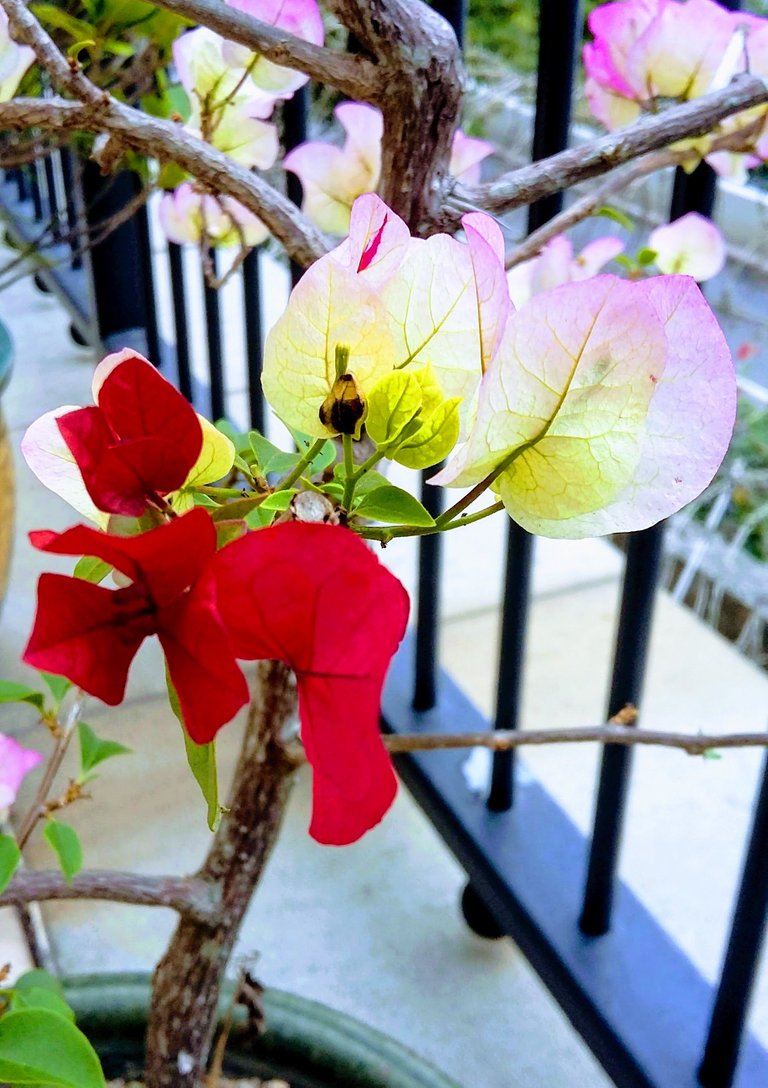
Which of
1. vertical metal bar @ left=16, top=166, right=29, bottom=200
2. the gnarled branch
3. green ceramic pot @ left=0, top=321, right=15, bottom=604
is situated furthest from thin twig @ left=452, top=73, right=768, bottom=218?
vertical metal bar @ left=16, top=166, right=29, bottom=200

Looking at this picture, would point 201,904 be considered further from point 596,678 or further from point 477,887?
point 596,678

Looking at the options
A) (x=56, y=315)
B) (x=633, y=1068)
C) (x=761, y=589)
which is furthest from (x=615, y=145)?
(x=56, y=315)

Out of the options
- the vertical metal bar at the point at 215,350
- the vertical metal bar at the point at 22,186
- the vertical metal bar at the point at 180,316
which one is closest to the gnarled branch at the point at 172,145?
the vertical metal bar at the point at 215,350

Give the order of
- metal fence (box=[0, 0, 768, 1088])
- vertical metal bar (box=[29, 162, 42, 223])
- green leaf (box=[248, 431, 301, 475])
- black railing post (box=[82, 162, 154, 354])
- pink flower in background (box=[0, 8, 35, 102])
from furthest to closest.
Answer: vertical metal bar (box=[29, 162, 42, 223])
black railing post (box=[82, 162, 154, 354])
metal fence (box=[0, 0, 768, 1088])
pink flower in background (box=[0, 8, 35, 102])
green leaf (box=[248, 431, 301, 475])

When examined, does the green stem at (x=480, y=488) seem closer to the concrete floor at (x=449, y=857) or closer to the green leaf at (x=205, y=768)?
the green leaf at (x=205, y=768)

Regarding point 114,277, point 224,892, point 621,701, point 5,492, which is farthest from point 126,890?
point 114,277

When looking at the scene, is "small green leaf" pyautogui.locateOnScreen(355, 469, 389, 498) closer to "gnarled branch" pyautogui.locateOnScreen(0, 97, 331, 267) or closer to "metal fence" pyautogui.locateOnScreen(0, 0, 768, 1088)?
"gnarled branch" pyautogui.locateOnScreen(0, 97, 331, 267)
